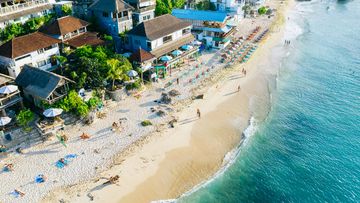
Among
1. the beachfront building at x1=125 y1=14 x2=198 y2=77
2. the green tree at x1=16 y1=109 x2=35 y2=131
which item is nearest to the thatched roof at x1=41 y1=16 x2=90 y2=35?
the beachfront building at x1=125 y1=14 x2=198 y2=77

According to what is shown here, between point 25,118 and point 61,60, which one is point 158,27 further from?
point 25,118

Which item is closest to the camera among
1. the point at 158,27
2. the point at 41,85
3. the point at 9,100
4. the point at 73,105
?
the point at 73,105

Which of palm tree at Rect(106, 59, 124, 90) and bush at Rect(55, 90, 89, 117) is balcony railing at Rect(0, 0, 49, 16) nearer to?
palm tree at Rect(106, 59, 124, 90)

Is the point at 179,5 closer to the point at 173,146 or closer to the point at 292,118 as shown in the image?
the point at 292,118

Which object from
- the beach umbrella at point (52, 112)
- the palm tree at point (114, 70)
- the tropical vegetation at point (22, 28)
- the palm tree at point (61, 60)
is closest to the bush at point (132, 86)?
the palm tree at point (114, 70)

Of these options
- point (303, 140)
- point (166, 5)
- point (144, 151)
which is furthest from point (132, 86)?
point (166, 5)
